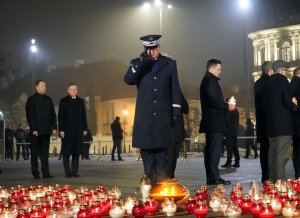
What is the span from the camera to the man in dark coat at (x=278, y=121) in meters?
11.2

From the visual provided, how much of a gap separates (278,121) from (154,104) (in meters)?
3.37

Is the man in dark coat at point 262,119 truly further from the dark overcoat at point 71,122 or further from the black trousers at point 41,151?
the black trousers at point 41,151

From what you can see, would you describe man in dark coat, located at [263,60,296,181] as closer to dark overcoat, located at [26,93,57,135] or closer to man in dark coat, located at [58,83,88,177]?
man in dark coat, located at [58,83,88,177]

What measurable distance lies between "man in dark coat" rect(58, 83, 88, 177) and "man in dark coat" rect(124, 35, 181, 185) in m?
6.94

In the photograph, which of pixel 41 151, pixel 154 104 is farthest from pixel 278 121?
pixel 41 151

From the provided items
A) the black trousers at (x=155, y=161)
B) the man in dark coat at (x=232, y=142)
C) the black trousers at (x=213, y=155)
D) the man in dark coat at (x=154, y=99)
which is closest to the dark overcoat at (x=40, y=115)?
the black trousers at (x=213, y=155)

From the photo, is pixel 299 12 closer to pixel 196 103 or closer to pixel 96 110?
pixel 196 103

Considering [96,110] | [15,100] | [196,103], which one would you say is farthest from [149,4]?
[15,100]

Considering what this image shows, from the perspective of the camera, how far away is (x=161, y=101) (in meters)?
8.70

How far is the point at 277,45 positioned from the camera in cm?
9988

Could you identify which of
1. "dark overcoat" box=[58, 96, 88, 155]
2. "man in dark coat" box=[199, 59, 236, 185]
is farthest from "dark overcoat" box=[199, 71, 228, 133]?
"dark overcoat" box=[58, 96, 88, 155]

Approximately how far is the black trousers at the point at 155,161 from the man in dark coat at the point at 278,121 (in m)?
3.03

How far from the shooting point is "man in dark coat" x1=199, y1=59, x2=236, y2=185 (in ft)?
38.8

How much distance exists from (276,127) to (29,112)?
21.4 ft
